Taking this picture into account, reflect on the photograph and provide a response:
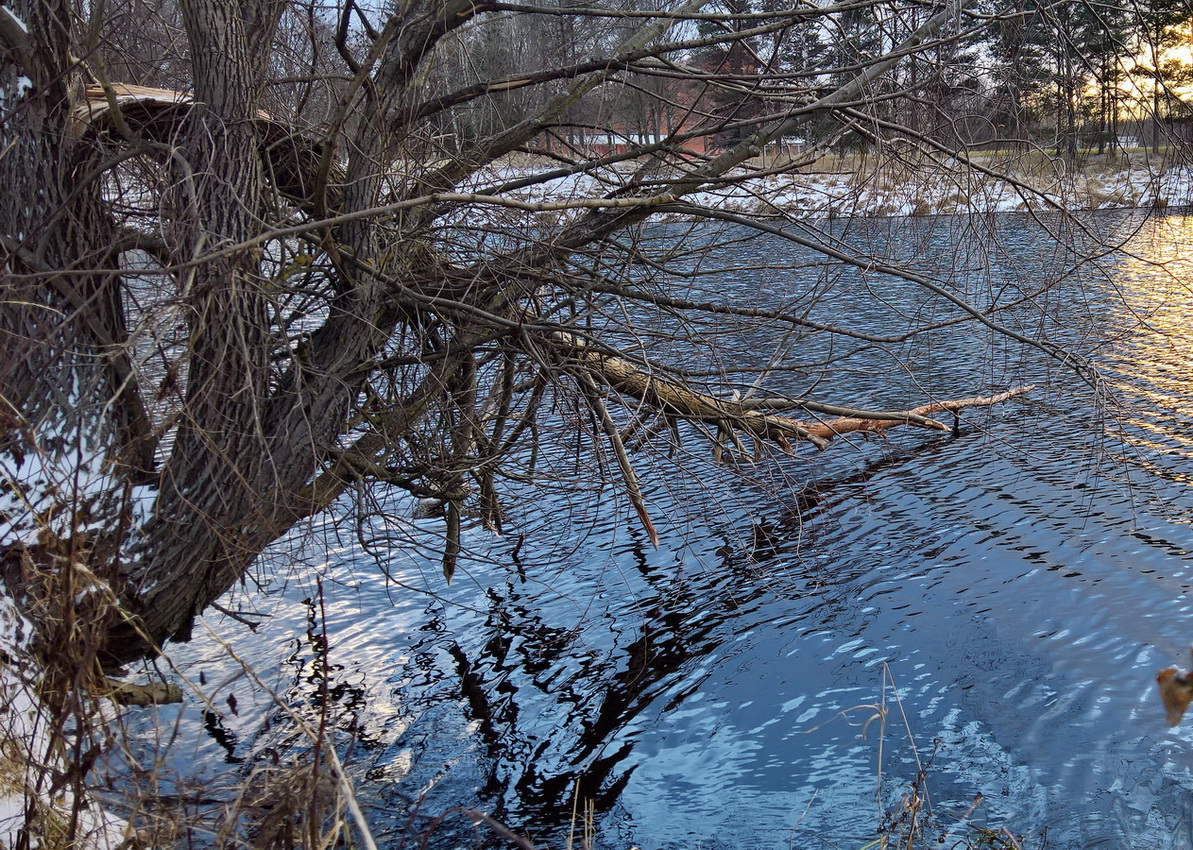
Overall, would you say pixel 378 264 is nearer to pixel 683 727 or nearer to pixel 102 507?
pixel 102 507

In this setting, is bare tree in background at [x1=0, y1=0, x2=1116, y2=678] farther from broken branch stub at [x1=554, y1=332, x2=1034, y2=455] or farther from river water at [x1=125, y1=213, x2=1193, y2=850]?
river water at [x1=125, y1=213, x2=1193, y2=850]

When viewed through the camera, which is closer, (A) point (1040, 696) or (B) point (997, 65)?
(B) point (997, 65)

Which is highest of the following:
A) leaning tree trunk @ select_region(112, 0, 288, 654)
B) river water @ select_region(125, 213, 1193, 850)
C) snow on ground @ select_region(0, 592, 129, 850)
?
leaning tree trunk @ select_region(112, 0, 288, 654)

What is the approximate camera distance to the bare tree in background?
434 cm

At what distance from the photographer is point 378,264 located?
5.29 metres

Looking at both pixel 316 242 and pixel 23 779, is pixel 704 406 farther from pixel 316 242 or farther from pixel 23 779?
pixel 23 779

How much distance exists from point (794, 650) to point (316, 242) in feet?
13.6

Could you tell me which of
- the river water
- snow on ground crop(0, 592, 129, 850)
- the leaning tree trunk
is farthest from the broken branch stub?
snow on ground crop(0, 592, 129, 850)

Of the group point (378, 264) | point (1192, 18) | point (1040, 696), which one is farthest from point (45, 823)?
point (1040, 696)

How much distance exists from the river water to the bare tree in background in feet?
1.73

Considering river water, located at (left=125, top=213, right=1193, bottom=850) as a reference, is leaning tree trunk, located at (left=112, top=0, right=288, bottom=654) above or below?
above

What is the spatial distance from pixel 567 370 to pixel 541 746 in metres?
2.31

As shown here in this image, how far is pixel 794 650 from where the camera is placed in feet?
22.2

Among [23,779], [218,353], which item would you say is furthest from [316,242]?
[23,779]
